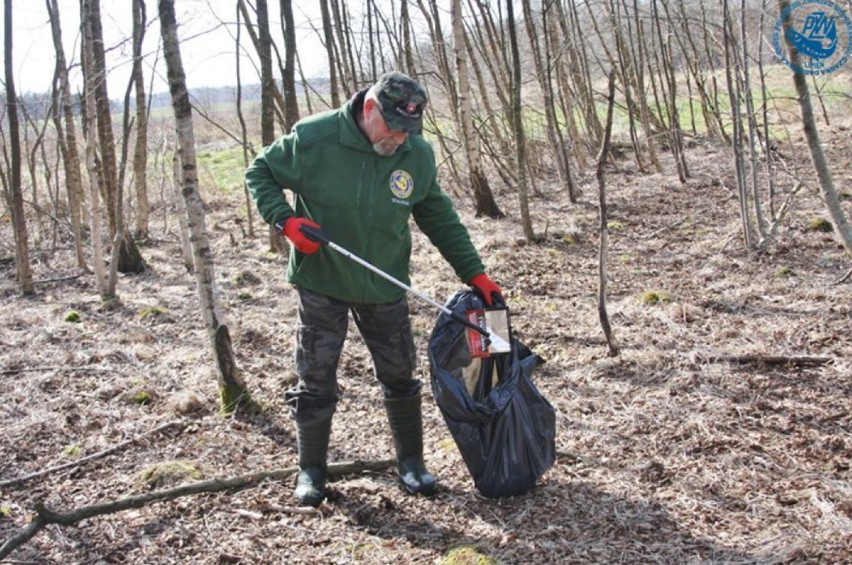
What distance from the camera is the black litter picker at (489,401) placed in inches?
118

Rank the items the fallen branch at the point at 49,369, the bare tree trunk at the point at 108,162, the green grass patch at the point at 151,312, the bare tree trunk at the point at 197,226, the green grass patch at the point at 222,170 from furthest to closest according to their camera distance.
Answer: the green grass patch at the point at 222,170 < the bare tree trunk at the point at 108,162 < the green grass patch at the point at 151,312 < the fallen branch at the point at 49,369 < the bare tree trunk at the point at 197,226

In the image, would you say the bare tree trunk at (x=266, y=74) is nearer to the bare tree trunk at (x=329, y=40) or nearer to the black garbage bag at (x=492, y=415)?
the bare tree trunk at (x=329, y=40)

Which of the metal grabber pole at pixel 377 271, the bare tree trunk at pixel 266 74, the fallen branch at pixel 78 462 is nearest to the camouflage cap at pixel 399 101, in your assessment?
the metal grabber pole at pixel 377 271

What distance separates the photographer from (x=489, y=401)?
301cm

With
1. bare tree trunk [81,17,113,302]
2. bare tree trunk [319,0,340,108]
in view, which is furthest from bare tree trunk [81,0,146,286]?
bare tree trunk [319,0,340,108]

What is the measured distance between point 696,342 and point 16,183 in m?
7.24

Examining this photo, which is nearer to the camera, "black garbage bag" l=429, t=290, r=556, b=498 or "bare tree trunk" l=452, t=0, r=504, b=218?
"black garbage bag" l=429, t=290, r=556, b=498

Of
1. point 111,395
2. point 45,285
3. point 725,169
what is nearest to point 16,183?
point 45,285

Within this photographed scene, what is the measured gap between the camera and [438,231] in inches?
130

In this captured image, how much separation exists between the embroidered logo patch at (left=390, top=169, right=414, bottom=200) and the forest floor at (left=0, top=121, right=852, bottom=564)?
134cm

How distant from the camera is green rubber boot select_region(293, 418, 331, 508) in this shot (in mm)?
3121

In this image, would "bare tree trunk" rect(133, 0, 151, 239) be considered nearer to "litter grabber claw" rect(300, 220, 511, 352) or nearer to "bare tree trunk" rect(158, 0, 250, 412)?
"bare tree trunk" rect(158, 0, 250, 412)

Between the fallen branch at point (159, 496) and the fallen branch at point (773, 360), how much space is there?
7.01 feet

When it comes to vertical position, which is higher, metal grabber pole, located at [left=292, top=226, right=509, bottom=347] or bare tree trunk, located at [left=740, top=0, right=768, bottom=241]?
bare tree trunk, located at [left=740, top=0, right=768, bottom=241]
